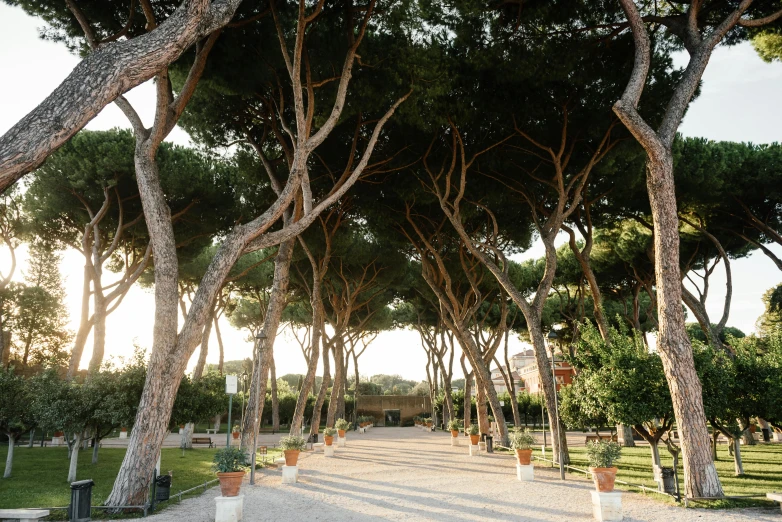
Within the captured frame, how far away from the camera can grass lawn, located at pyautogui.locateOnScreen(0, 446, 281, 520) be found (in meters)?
8.53

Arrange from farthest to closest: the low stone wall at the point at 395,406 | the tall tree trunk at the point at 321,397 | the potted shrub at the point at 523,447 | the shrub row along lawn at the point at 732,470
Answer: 1. the low stone wall at the point at 395,406
2. the tall tree trunk at the point at 321,397
3. the potted shrub at the point at 523,447
4. the shrub row along lawn at the point at 732,470

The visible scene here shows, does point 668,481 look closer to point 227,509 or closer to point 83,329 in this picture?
point 227,509

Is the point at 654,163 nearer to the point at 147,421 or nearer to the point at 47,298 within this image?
the point at 147,421

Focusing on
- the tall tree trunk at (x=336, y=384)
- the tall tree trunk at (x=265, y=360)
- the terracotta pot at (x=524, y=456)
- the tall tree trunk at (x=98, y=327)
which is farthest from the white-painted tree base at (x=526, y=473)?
the tall tree trunk at (x=336, y=384)

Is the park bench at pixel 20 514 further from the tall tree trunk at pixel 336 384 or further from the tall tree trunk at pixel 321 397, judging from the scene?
the tall tree trunk at pixel 336 384

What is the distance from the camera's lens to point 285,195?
26.8 ft

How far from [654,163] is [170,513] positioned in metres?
9.47

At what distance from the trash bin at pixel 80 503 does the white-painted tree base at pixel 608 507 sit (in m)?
6.85

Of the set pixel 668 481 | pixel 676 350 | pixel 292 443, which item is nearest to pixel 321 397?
pixel 292 443

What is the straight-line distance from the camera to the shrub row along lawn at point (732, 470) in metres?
8.64

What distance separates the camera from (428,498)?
8.50 meters

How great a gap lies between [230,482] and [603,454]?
5.27m

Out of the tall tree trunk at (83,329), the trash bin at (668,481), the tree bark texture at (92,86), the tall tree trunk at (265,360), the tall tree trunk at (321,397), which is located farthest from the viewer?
the tall tree trunk at (321,397)

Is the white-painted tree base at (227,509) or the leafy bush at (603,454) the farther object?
the leafy bush at (603,454)
